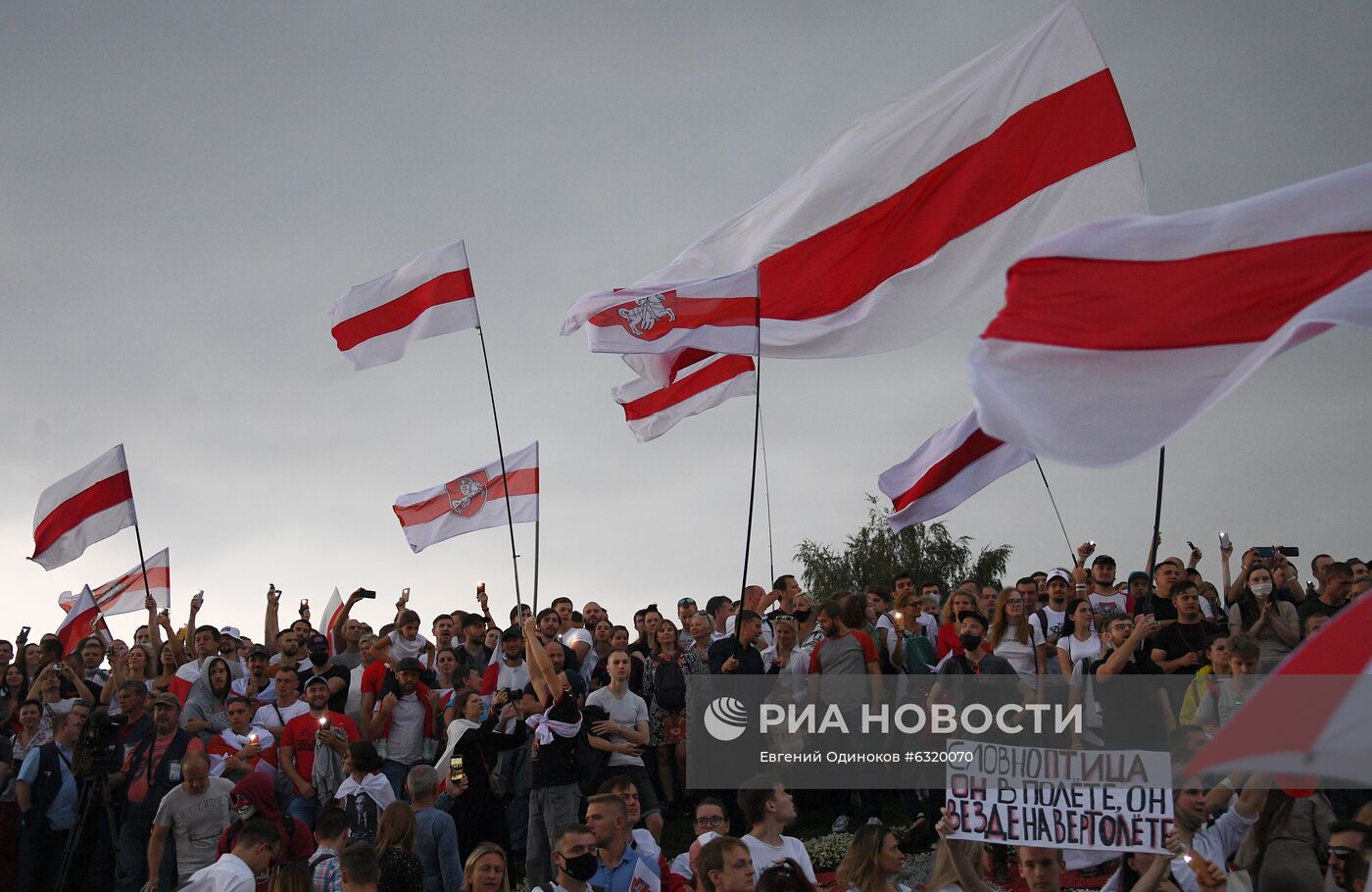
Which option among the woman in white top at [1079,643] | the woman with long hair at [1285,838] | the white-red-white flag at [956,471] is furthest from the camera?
the woman in white top at [1079,643]

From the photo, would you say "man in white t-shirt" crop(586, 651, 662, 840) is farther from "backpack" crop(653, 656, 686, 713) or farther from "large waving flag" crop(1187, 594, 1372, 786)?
"large waving flag" crop(1187, 594, 1372, 786)

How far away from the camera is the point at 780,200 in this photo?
36.9 ft

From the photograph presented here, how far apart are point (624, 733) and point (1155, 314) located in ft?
24.5

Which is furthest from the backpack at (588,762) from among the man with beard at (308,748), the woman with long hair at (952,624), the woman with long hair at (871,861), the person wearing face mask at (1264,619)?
the person wearing face mask at (1264,619)

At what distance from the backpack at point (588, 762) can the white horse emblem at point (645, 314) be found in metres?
3.72

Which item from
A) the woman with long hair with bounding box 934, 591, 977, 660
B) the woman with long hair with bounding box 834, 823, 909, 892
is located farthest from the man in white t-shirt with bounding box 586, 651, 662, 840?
the woman with long hair with bounding box 834, 823, 909, 892

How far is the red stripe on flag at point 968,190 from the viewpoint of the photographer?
33.0 ft

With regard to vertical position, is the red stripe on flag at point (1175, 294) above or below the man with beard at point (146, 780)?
above

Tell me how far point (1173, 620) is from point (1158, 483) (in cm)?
374

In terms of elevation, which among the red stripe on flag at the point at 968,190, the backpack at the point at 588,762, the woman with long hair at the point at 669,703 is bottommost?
the backpack at the point at 588,762

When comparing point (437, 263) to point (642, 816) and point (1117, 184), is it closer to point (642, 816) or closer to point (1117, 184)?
point (642, 816)

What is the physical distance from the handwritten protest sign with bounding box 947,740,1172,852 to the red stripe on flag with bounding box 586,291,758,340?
3968 mm

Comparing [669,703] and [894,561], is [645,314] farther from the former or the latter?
[894,561]

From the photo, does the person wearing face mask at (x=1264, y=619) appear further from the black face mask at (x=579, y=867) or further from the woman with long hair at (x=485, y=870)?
the woman with long hair at (x=485, y=870)
